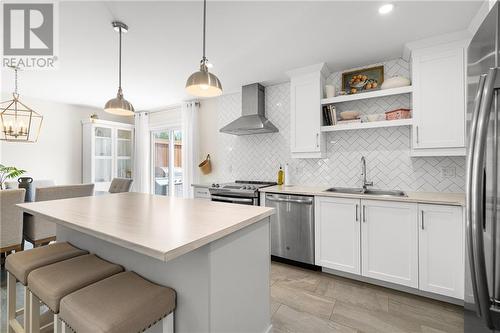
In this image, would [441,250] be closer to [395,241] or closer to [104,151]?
[395,241]

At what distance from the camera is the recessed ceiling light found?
6.09 feet

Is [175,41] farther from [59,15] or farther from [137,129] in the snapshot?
[137,129]

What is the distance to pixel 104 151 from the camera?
4.99m

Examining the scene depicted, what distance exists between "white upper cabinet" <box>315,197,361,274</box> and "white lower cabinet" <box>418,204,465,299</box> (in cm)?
55

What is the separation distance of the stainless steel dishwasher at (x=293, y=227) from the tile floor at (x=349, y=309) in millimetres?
329

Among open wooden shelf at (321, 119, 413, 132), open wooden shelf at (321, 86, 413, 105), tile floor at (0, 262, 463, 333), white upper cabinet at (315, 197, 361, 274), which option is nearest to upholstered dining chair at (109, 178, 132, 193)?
tile floor at (0, 262, 463, 333)

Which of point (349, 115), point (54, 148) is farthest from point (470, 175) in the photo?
point (54, 148)

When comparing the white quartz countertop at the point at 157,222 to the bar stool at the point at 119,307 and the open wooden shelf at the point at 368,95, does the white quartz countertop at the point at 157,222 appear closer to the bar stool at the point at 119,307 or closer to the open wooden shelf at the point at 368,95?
the bar stool at the point at 119,307

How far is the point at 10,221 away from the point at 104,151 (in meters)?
2.74

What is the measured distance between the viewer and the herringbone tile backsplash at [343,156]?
2.61 metres

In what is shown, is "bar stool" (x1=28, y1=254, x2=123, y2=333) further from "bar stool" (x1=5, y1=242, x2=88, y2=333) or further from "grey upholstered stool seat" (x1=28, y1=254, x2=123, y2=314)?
"bar stool" (x1=5, y1=242, x2=88, y2=333)

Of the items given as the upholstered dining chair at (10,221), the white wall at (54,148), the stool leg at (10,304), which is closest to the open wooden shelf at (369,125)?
the stool leg at (10,304)

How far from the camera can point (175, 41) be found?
94.7 inches

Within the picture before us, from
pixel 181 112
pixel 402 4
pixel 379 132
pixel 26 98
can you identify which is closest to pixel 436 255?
pixel 379 132
